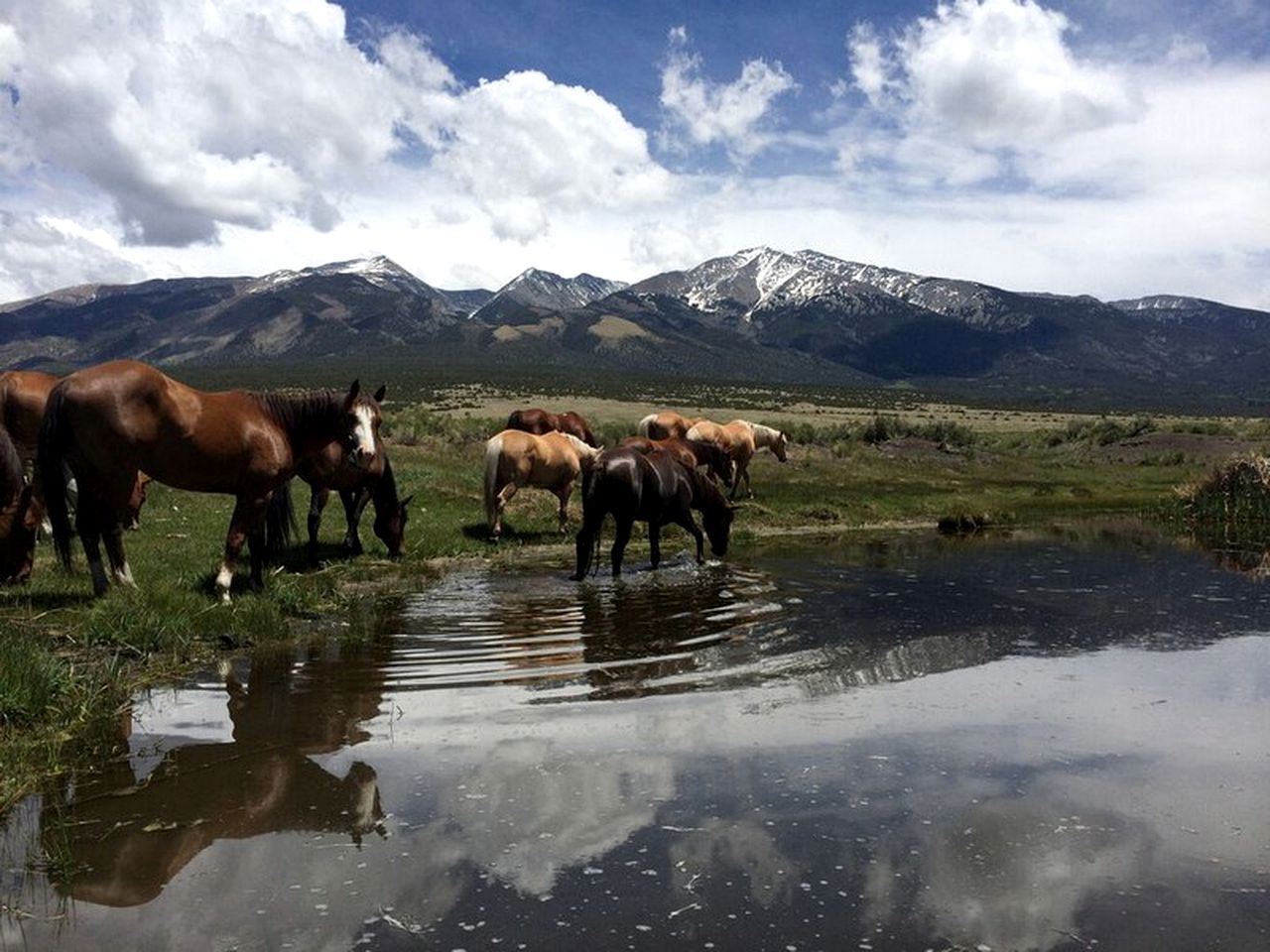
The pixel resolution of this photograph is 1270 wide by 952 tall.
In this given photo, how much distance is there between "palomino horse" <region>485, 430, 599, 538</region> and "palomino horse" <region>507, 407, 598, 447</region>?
4.56 m

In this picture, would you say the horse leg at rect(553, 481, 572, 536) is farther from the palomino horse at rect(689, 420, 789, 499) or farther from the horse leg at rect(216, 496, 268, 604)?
the horse leg at rect(216, 496, 268, 604)

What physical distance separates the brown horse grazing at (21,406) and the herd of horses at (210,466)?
21 millimetres

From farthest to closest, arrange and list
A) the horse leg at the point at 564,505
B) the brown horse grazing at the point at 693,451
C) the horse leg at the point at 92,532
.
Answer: the horse leg at the point at 564,505, the brown horse grazing at the point at 693,451, the horse leg at the point at 92,532

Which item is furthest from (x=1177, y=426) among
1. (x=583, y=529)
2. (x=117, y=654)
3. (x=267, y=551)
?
(x=117, y=654)

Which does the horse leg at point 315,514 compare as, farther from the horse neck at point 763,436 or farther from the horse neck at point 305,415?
the horse neck at point 763,436

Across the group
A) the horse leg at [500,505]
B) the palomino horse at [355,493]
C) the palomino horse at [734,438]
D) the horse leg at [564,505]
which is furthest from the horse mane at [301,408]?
the palomino horse at [734,438]

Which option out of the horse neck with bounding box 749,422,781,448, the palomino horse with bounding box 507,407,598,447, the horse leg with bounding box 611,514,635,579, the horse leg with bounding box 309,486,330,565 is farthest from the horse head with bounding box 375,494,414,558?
the horse neck with bounding box 749,422,781,448

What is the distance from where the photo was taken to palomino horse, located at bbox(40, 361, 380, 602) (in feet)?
35.2

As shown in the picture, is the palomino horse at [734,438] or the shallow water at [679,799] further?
the palomino horse at [734,438]

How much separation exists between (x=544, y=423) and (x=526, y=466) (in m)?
6.40

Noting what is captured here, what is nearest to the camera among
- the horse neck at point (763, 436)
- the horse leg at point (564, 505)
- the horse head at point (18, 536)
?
the horse head at point (18, 536)

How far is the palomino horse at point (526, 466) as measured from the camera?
19.3 m

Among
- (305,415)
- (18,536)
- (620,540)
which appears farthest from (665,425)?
(18,536)

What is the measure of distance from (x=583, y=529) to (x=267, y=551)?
A: 4743mm
